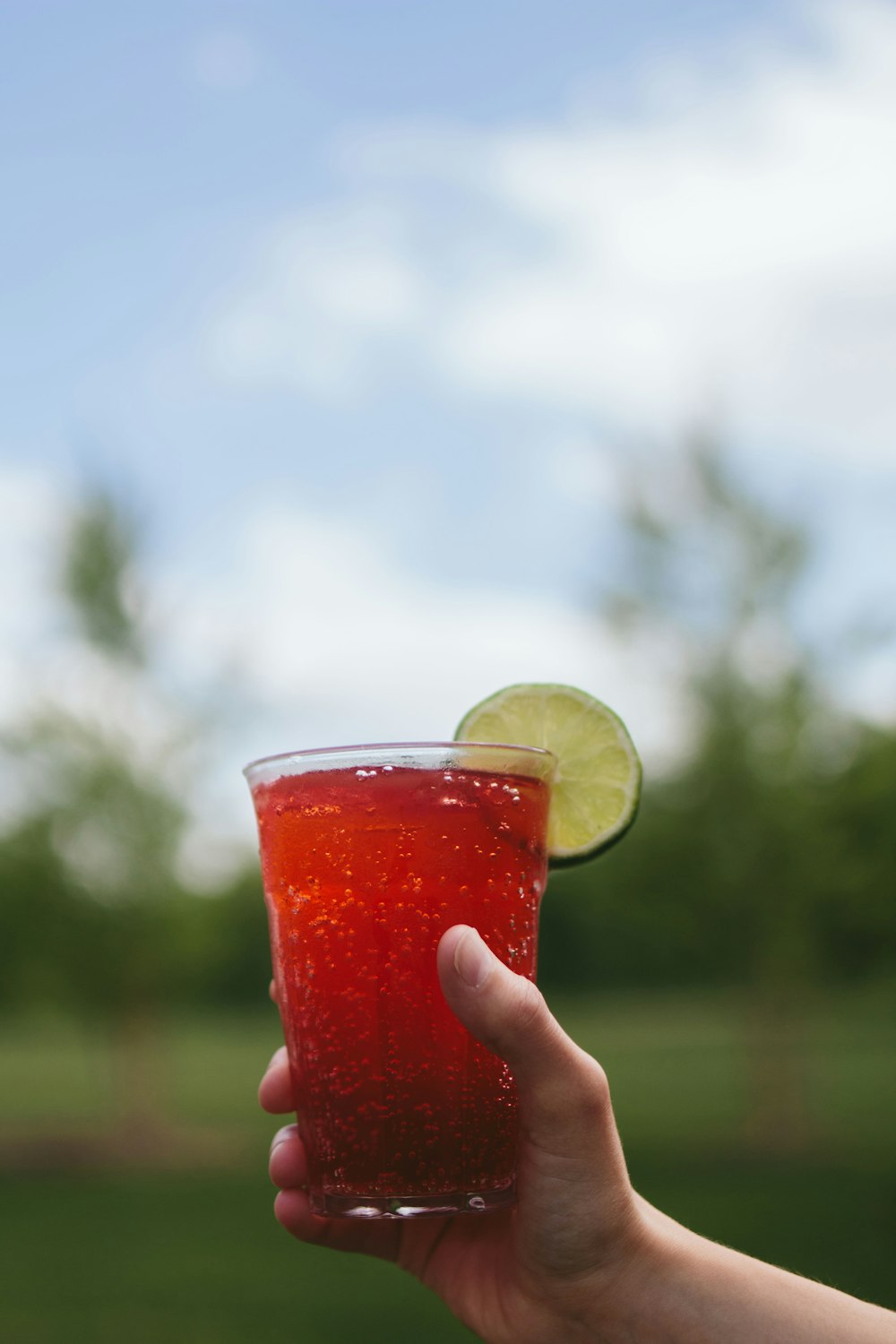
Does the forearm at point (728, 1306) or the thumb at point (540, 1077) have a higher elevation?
the thumb at point (540, 1077)

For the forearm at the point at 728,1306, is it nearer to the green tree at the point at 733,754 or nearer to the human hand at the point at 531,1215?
the human hand at the point at 531,1215

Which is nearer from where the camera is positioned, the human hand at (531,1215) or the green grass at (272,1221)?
the human hand at (531,1215)

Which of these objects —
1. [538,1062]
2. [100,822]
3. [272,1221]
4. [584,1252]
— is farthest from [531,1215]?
[100,822]

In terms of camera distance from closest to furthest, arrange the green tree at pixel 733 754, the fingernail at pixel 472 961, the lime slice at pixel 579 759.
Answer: the fingernail at pixel 472 961, the lime slice at pixel 579 759, the green tree at pixel 733 754

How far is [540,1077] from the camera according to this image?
210 cm

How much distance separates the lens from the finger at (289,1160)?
248 centimetres

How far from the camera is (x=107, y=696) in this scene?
664 inches

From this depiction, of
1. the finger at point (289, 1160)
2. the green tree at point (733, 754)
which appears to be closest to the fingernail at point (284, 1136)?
the finger at point (289, 1160)

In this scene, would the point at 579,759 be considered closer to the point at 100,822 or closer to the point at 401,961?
the point at 401,961

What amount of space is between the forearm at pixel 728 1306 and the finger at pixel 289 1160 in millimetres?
A: 596

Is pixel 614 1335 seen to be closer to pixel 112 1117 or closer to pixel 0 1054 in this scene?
pixel 112 1117

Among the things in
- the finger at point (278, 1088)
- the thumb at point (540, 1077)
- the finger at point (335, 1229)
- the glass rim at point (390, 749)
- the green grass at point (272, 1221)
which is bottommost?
the green grass at point (272, 1221)

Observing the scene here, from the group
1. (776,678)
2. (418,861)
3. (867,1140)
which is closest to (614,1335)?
(418,861)

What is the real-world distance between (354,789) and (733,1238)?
432 inches
